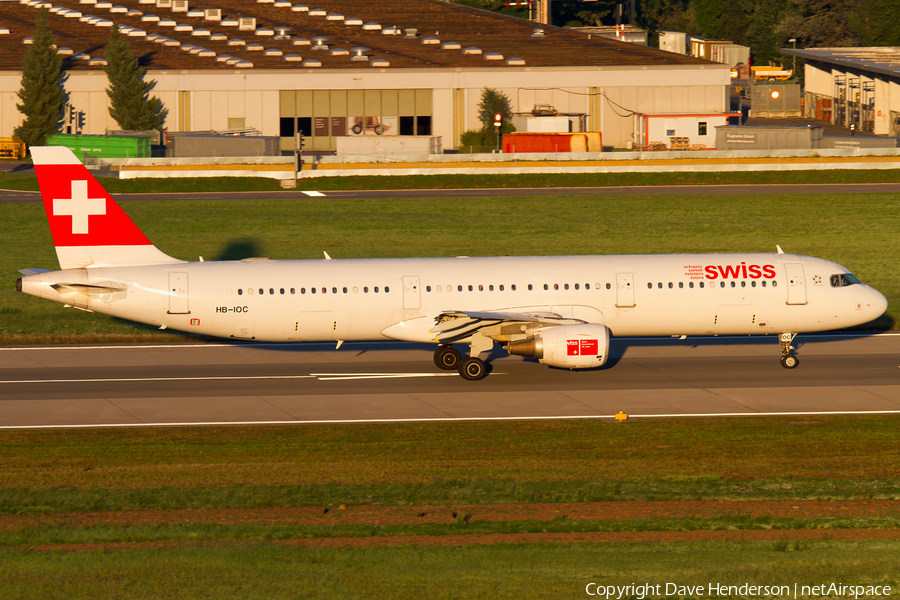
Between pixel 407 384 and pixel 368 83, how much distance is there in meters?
76.5

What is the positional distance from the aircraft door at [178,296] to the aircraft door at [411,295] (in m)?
6.89

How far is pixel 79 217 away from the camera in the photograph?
33.6 metres

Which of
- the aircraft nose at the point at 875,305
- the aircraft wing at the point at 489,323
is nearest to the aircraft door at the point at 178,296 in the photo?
the aircraft wing at the point at 489,323

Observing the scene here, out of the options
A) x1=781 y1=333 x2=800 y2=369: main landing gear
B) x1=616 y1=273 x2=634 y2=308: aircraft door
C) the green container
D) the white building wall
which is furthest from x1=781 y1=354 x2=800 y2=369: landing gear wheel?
the white building wall

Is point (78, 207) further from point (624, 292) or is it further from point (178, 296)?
point (624, 292)

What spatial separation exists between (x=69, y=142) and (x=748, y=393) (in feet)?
251

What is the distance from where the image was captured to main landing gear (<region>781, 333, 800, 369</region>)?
3588 cm

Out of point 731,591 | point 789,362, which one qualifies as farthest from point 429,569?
point 789,362

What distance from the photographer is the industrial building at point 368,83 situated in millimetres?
104625

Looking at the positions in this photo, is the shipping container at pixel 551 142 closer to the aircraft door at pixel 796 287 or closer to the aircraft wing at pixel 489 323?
the aircraft door at pixel 796 287

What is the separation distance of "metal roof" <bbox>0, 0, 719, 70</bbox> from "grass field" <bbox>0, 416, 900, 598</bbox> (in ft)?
273

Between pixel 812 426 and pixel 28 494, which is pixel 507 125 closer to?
pixel 812 426

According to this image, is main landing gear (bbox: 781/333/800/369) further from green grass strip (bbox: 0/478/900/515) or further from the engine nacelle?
green grass strip (bbox: 0/478/900/515)

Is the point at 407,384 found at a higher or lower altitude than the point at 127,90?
lower
